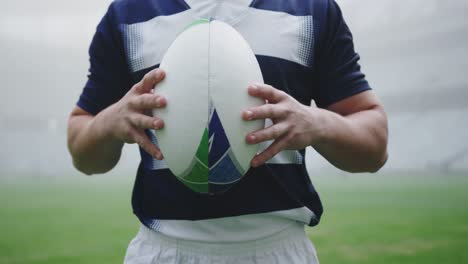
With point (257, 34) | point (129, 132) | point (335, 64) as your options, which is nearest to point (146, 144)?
point (129, 132)

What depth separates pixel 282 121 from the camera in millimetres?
794

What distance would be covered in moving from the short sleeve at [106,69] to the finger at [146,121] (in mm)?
285

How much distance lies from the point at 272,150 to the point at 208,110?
0.13 metres

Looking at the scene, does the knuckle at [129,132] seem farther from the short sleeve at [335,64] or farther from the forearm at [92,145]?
the short sleeve at [335,64]

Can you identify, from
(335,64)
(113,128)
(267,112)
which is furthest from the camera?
(335,64)

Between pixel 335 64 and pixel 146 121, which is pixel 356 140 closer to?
pixel 335 64

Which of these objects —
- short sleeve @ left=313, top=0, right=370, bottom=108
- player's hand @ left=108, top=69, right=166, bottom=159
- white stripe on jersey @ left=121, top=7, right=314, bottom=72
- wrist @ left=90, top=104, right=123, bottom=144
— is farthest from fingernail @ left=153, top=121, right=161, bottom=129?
short sleeve @ left=313, top=0, right=370, bottom=108

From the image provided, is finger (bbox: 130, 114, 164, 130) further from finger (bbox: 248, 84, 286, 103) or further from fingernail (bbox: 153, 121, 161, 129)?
finger (bbox: 248, 84, 286, 103)

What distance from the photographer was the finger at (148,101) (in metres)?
0.81

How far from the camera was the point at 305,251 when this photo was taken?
3.39 feet

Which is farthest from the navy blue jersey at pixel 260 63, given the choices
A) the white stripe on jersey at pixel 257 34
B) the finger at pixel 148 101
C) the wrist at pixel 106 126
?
the finger at pixel 148 101

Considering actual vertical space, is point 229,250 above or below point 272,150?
below

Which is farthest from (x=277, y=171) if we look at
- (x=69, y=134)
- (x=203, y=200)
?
(x=69, y=134)

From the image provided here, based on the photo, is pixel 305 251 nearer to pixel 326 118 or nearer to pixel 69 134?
pixel 326 118
